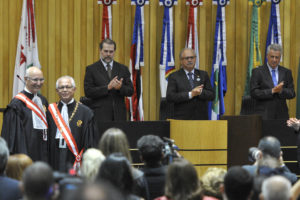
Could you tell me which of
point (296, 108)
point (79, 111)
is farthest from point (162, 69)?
point (79, 111)

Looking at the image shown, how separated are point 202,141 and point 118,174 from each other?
3972mm

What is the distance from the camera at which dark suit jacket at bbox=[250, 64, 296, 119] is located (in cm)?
838

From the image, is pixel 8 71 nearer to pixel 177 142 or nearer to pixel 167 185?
pixel 177 142

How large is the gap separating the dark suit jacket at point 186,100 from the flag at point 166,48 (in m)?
1.63

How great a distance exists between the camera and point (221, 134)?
773 centimetres

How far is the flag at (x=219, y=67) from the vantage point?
984 cm

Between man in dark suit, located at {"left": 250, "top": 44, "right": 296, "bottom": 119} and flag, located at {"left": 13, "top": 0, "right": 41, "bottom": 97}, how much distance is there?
3459 millimetres

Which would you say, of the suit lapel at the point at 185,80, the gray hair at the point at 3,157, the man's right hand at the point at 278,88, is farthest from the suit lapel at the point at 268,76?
the gray hair at the point at 3,157

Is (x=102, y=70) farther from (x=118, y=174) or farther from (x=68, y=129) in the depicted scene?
(x=118, y=174)

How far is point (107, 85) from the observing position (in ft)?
26.7

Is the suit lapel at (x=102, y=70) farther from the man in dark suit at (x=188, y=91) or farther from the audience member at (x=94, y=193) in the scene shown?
the audience member at (x=94, y=193)

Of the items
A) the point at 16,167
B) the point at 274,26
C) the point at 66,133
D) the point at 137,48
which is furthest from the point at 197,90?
the point at 16,167

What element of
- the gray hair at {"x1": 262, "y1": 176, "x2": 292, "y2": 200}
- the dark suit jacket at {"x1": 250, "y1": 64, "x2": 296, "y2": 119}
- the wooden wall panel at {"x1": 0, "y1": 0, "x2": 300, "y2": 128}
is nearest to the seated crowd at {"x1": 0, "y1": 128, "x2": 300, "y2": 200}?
the gray hair at {"x1": 262, "y1": 176, "x2": 292, "y2": 200}

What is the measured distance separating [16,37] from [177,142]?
361cm
